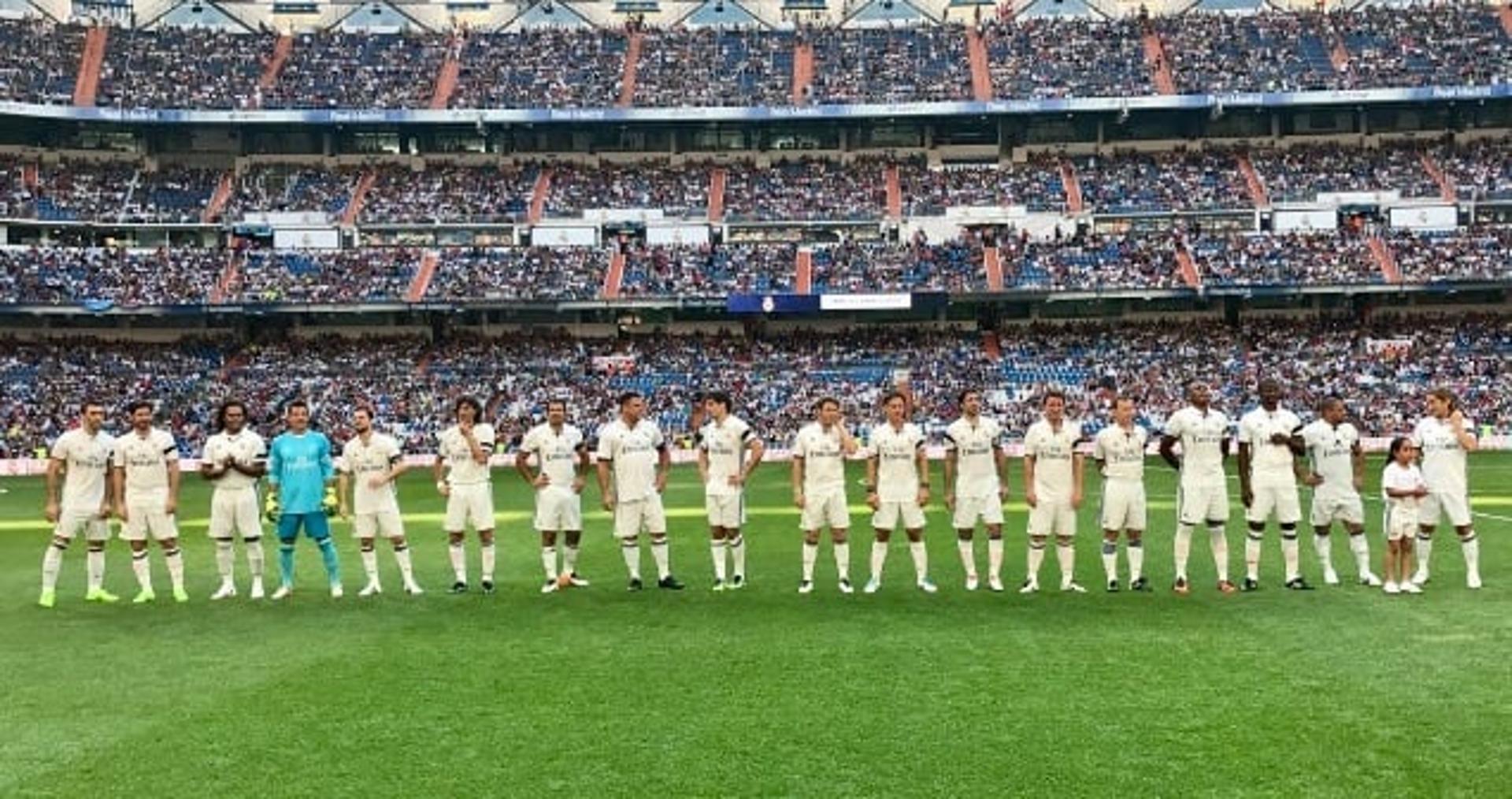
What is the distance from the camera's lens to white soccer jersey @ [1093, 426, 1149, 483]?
12.8 metres

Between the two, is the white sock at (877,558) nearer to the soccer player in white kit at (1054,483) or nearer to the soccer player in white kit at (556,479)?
the soccer player in white kit at (1054,483)

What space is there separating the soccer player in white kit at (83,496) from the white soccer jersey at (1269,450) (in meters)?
12.1

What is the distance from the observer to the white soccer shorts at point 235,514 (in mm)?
13320

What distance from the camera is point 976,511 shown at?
13133 mm

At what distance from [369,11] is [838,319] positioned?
2967 cm

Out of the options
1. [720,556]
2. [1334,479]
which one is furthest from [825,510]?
[1334,479]

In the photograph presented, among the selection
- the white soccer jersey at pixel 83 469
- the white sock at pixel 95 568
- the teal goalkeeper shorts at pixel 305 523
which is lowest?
the white sock at pixel 95 568

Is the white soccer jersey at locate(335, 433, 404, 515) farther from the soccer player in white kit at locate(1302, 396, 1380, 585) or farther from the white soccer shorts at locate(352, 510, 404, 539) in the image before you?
the soccer player in white kit at locate(1302, 396, 1380, 585)

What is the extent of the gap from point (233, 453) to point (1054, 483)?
28.5 feet

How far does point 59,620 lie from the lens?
12297 mm

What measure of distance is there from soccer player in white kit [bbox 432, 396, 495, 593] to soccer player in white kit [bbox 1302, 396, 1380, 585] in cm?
865

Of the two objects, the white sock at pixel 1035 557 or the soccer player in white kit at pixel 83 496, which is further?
the soccer player in white kit at pixel 83 496

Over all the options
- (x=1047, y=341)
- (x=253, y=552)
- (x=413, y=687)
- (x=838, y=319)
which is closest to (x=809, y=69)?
(x=838, y=319)

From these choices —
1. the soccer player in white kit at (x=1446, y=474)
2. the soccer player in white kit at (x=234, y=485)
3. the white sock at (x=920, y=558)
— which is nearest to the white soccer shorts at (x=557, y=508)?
the soccer player in white kit at (x=234, y=485)
